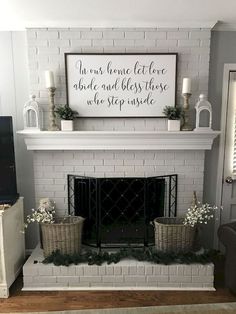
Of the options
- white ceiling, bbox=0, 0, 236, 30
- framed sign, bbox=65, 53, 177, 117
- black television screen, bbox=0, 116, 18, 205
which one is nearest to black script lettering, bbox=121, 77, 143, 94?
framed sign, bbox=65, 53, 177, 117

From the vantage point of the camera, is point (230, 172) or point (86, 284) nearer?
point (86, 284)

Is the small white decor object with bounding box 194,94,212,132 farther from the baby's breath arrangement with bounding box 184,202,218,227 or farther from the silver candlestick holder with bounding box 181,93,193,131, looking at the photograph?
the baby's breath arrangement with bounding box 184,202,218,227

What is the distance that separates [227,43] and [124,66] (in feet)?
3.46

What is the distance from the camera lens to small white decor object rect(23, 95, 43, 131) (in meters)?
2.67

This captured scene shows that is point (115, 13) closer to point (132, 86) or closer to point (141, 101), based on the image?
point (132, 86)

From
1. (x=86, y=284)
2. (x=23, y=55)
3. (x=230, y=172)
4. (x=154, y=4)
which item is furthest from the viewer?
(x=230, y=172)

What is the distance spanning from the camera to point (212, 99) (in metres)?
2.84

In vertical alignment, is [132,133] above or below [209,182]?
above

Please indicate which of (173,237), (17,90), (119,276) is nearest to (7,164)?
(17,90)

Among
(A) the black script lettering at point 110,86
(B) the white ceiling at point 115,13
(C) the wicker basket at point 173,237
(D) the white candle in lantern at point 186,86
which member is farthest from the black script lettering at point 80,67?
(C) the wicker basket at point 173,237

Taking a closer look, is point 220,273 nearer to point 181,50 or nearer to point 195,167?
point 195,167

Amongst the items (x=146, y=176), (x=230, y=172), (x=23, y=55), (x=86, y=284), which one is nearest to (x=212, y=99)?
(x=230, y=172)

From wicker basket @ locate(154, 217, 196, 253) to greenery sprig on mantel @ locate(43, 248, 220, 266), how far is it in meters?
0.07

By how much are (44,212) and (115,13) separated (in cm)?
192
